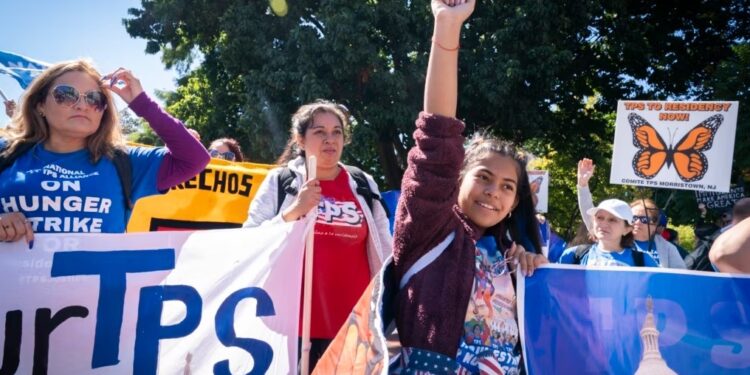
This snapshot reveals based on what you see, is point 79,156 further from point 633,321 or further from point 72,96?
point 633,321

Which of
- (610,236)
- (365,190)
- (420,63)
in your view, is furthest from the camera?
(420,63)

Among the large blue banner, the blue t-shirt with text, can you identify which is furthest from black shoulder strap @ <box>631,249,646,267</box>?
the blue t-shirt with text

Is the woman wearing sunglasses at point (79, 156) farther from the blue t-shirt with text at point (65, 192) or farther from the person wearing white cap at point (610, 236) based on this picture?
the person wearing white cap at point (610, 236)

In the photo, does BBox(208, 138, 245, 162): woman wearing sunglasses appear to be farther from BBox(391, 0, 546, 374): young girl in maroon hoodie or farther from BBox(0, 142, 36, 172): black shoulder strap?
BBox(391, 0, 546, 374): young girl in maroon hoodie

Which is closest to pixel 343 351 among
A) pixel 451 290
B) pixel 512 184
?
pixel 451 290

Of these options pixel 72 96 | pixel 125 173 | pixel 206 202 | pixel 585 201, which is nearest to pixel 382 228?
pixel 125 173

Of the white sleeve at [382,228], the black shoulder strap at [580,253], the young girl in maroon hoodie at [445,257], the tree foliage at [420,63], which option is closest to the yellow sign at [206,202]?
the white sleeve at [382,228]

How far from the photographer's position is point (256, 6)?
43.9 ft

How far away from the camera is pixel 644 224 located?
5168 millimetres

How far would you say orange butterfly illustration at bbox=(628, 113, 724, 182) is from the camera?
562cm

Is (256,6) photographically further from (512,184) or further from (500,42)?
(512,184)

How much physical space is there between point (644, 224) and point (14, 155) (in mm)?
4603

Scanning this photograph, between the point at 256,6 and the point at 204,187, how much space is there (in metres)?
9.40

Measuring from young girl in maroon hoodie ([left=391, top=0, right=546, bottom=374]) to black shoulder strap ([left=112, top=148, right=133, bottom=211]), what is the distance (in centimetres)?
133
